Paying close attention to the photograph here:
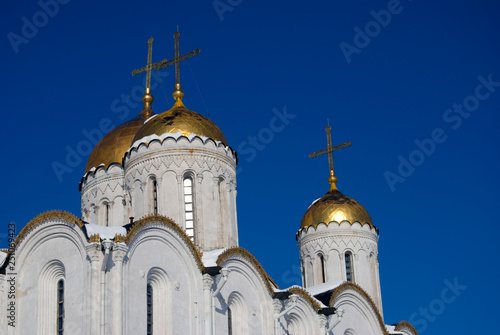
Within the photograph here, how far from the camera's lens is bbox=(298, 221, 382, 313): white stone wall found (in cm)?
2892

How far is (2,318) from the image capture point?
19.6 meters

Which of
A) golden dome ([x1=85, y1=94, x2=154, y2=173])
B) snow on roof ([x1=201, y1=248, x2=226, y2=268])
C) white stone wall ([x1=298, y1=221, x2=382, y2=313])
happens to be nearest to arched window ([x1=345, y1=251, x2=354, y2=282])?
white stone wall ([x1=298, y1=221, x2=382, y2=313])

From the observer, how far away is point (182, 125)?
78.7ft

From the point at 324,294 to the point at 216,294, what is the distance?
17.3 ft

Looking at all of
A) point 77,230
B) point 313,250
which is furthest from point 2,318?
point 313,250

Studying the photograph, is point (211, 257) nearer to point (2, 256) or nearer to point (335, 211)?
point (2, 256)

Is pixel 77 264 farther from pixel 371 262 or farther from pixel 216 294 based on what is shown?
pixel 371 262

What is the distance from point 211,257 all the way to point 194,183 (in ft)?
8.61

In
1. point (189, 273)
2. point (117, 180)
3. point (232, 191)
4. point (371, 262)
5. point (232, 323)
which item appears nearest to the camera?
point (189, 273)

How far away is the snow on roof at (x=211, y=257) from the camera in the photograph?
21.1 m

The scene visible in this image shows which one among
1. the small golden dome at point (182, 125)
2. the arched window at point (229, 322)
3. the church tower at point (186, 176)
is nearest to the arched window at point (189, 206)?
the church tower at point (186, 176)

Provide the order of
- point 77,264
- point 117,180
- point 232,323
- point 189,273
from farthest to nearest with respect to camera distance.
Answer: point 117,180 → point 232,323 → point 189,273 → point 77,264

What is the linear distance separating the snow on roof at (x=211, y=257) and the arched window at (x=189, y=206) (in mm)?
986

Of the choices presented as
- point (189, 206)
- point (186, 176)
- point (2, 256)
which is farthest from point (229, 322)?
point (2, 256)
